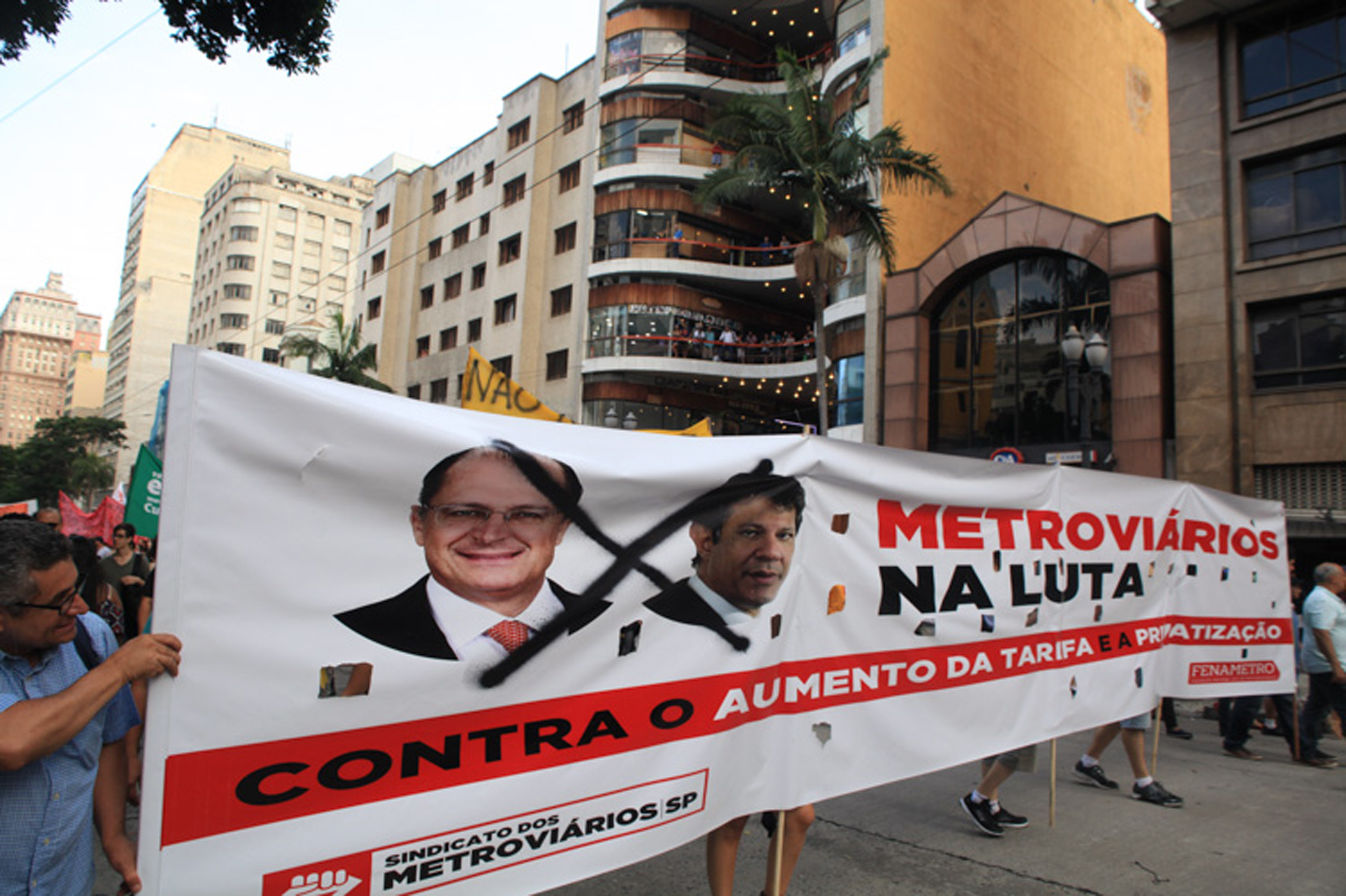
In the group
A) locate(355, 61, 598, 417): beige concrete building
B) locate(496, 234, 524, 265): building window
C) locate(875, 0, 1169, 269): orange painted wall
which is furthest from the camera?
locate(496, 234, 524, 265): building window

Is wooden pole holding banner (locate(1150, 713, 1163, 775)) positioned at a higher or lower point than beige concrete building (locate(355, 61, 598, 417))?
lower

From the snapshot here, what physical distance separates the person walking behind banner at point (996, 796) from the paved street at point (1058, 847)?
0.09 meters

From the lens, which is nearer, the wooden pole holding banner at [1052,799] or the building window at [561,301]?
the wooden pole holding banner at [1052,799]

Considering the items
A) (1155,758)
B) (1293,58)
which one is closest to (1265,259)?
(1293,58)

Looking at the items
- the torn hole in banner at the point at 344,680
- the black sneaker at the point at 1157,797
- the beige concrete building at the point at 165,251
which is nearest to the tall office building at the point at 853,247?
the black sneaker at the point at 1157,797

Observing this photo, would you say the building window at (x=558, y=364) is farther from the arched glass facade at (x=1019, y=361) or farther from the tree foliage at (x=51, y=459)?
the tree foliage at (x=51, y=459)

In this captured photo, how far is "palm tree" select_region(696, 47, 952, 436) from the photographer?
62.8ft

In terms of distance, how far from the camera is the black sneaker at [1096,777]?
6270mm

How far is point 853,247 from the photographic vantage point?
26.7 m

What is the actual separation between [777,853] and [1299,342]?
19062 millimetres

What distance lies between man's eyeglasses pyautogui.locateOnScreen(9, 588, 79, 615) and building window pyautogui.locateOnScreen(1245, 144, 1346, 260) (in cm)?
2181

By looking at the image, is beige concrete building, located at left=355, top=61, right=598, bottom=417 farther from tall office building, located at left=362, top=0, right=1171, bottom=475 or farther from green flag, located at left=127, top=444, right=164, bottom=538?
green flag, located at left=127, top=444, right=164, bottom=538

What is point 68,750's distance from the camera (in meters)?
2.18

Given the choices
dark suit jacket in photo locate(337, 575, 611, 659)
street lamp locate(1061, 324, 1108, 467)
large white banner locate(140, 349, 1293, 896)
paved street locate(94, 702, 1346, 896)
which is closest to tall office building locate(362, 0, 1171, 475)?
street lamp locate(1061, 324, 1108, 467)
